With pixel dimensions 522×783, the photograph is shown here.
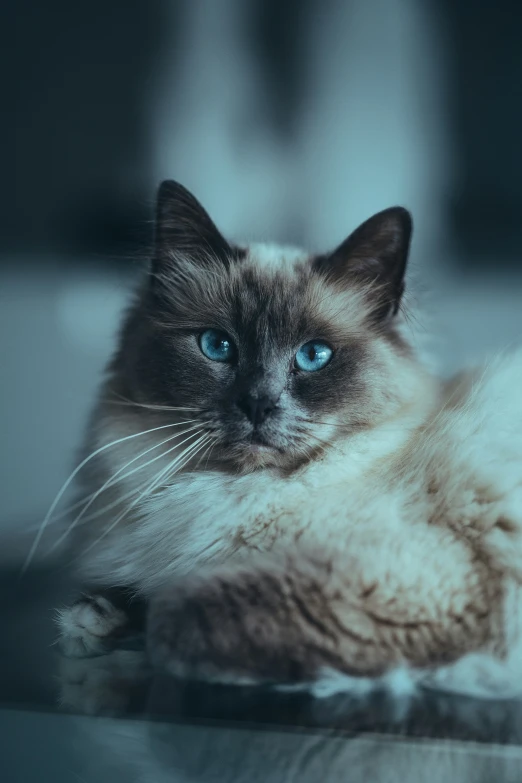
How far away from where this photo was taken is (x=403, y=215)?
127cm

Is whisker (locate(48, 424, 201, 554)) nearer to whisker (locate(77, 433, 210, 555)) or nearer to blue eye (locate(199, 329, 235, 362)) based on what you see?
whisker (locate(77, 433, 210, 555))

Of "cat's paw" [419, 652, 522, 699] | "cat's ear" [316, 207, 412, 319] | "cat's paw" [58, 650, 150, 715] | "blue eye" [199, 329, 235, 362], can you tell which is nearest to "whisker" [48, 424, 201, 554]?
"blue eye" [199, 329, 235, 362]

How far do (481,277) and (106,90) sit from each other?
1065 millimetres

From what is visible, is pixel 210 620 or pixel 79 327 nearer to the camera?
pixel 210 620

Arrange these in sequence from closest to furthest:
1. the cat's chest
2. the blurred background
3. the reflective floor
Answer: the reflective floor → the cat's chest → the blurred background

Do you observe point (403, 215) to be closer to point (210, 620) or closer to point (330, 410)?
point (330, 410)

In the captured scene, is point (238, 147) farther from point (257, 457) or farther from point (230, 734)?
point (230, 734)

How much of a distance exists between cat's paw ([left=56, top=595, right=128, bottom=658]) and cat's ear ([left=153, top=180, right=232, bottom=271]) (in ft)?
2.05

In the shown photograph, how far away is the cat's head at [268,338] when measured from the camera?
46.9 inches

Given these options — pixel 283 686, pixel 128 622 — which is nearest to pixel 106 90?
pixel 128 622

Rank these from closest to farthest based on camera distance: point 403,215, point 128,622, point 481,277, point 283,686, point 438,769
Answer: point 438,769 < point 283,686 < point 128,622 < point 403,215 < point 481,277

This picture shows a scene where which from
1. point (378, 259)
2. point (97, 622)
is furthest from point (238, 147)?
point (97, 622)

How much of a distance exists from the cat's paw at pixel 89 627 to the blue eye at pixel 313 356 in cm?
50

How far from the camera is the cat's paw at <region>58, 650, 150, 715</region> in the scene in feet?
3.06
